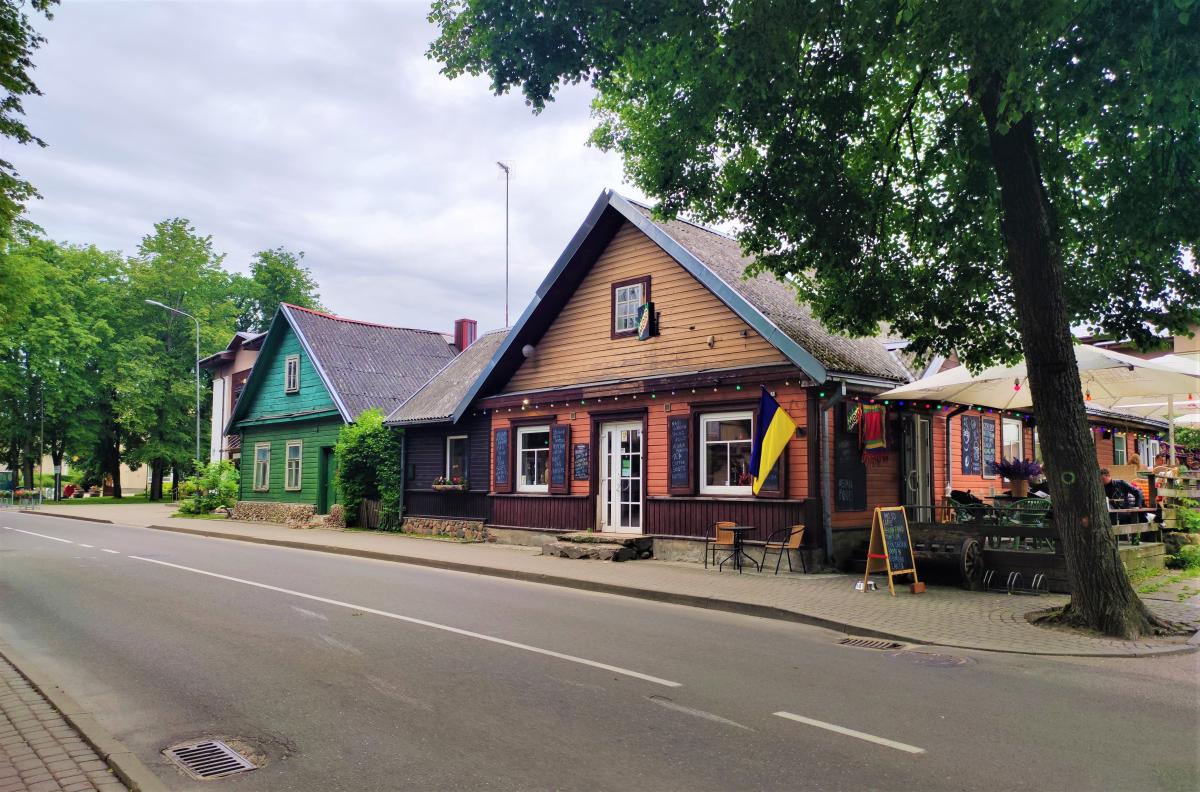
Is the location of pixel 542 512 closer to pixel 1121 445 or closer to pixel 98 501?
pixel 1121 445

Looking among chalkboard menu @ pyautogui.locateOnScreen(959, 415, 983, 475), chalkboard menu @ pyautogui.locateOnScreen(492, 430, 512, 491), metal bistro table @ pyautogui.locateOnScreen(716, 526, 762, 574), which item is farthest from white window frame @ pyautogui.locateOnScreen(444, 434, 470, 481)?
chalkboard menu @ pyautogui.locateOnScreen(959, 415, 983, 475)

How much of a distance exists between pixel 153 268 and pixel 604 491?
4108cm

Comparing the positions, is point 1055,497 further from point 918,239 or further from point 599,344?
point 599,344

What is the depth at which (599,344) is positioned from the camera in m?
18.2

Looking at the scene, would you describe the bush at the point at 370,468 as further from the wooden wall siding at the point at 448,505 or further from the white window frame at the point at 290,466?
the white window frame at the point at 290,466

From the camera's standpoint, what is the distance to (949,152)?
10.7 m

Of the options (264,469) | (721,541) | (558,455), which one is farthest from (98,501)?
(721,541)

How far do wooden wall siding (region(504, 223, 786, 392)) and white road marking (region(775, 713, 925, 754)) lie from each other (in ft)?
30.8

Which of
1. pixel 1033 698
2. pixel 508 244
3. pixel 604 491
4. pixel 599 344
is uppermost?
pixel 508 244

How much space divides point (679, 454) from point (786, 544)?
9.60 feet

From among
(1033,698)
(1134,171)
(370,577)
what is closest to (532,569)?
(370,577)

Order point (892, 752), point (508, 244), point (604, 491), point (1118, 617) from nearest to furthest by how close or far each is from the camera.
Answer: point (892, 752) < point (1118, 617) < point (604, 491) < point (508, 244)

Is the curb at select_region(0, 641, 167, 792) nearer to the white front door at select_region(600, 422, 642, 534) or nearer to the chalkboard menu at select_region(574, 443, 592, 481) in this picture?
the white front door at select_region(600, 422, 642, 534)

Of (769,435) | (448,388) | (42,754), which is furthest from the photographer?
(448,388)
